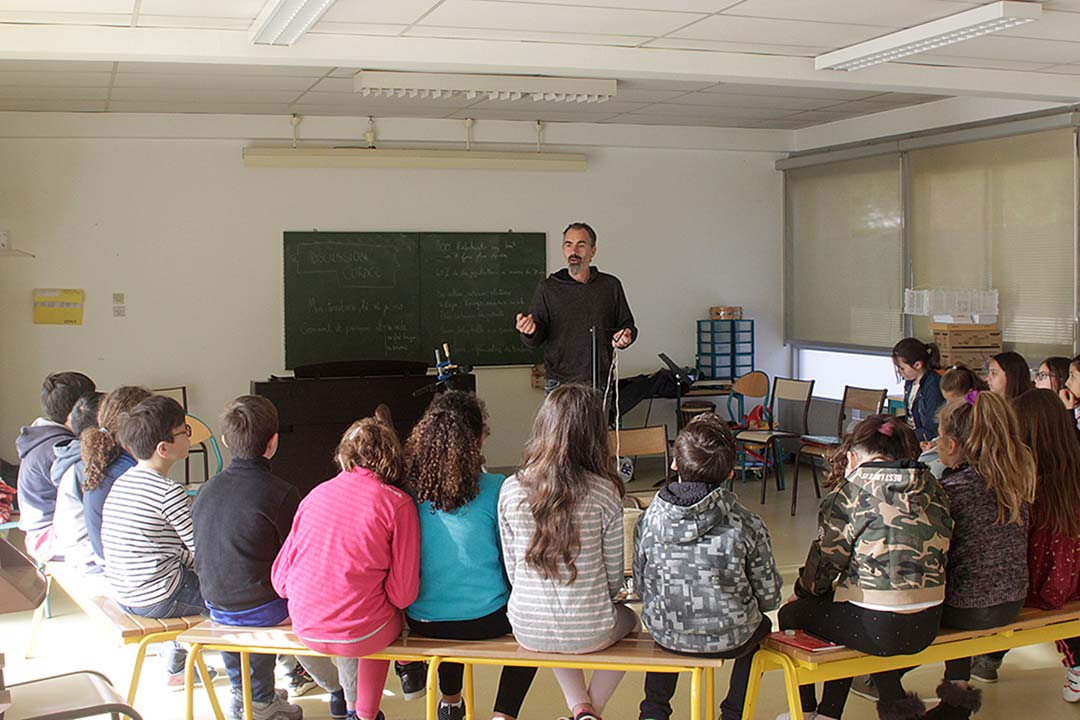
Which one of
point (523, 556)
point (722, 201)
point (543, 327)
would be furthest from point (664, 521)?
point (722, 201)

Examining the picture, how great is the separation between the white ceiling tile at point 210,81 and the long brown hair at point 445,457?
11.6 feet

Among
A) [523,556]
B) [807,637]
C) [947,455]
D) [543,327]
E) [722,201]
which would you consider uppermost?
[722,201]

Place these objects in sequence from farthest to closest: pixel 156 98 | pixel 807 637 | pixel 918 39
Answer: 1. pixel 156 98
2. pixel 918 39
3. pixel 807 637

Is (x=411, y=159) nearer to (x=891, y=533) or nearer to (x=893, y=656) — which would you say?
(x=891, y=533)

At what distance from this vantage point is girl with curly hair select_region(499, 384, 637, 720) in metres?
3.06

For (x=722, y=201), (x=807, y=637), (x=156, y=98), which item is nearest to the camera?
(x=807, y=637)

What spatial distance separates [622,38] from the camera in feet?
16.2

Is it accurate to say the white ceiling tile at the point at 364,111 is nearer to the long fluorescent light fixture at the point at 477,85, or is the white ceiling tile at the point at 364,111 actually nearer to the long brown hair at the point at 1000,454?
the long fluorescent light fixture at the point at 477,85

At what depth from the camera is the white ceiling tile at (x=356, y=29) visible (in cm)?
463

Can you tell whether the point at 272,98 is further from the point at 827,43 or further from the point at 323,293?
the point at 827,43

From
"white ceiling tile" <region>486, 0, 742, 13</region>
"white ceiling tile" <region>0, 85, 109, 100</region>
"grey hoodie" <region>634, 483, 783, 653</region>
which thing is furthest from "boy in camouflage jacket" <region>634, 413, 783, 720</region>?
"white ceiling tile" <region>0, 85, 109, 100</region>

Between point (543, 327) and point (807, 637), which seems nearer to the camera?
point (807, 637)

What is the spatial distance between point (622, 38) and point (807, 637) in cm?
281

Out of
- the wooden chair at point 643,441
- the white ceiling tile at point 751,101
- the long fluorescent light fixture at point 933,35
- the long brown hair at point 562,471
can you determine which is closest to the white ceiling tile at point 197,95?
the white ceiling tile at point 751,101
